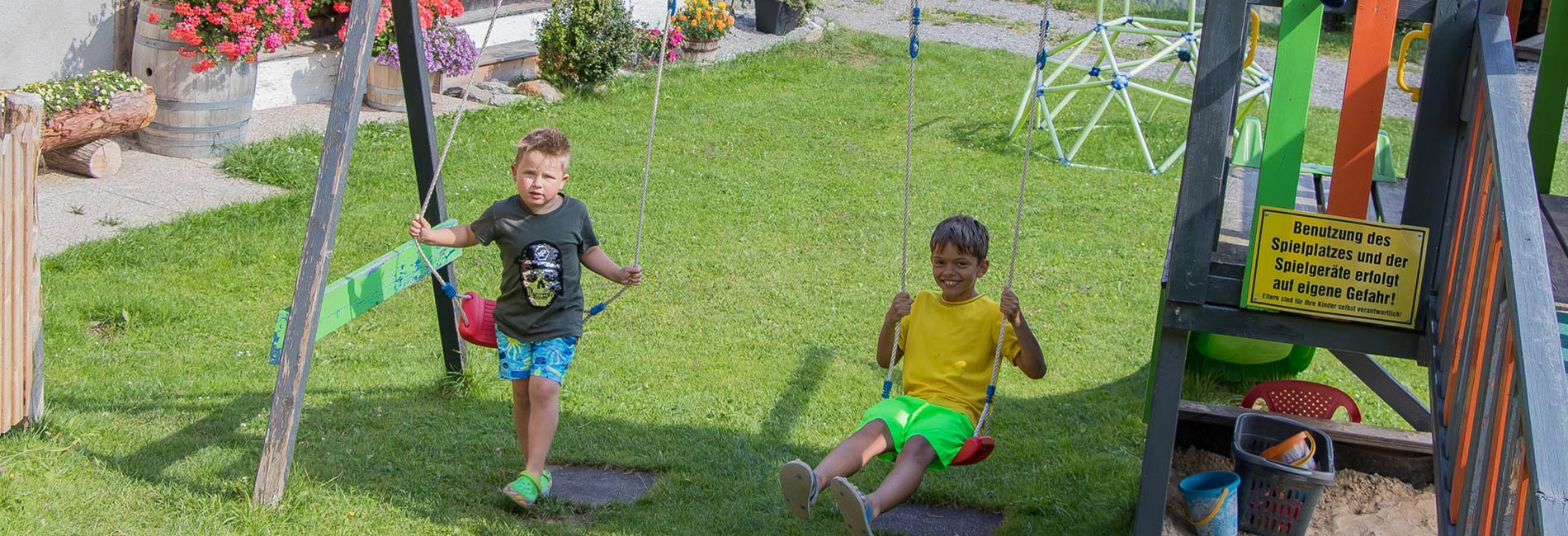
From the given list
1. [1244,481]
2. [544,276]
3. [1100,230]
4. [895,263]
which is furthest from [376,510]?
[1100,230]

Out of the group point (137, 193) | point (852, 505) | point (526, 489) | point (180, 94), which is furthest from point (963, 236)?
point (180, 94)

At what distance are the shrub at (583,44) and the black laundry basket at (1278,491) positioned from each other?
793 centimetres

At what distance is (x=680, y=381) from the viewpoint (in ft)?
19.2

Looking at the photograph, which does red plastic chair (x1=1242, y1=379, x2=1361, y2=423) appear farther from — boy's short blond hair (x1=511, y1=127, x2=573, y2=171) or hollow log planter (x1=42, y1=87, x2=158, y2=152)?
hollow log planter (x1=42, y1=87, x2=158, y2=152)

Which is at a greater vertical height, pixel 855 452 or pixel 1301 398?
pixel 855 452

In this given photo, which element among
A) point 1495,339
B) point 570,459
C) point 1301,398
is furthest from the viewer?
point 1301,398

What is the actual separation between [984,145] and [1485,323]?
26.9ft

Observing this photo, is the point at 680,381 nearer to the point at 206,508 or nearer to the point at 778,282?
the point at 778,282

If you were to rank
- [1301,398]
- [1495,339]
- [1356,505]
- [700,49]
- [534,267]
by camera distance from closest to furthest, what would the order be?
[1495,339] → [534,267] → [1356,505] → [1301,398] → [700,49]

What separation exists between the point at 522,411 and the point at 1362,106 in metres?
2.86

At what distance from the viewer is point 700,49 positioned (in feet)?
43.0

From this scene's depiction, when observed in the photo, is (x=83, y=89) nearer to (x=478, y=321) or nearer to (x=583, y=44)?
(x=583, y=44)

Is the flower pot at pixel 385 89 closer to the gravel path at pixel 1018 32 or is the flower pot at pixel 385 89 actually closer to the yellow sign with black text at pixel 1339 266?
the gravel path at pixel 1018 32

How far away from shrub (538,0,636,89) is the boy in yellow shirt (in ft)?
24.4
